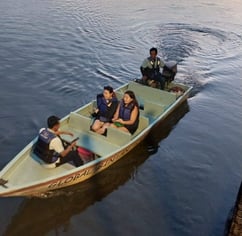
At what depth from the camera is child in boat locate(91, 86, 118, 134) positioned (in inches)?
384

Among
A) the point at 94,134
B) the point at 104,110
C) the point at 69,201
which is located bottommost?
the point at 69,201

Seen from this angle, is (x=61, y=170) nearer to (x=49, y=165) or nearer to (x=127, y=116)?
(x=49, y=165)

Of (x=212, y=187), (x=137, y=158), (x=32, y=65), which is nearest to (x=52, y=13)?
(x=32, y=65)

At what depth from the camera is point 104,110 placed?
997 centimetres

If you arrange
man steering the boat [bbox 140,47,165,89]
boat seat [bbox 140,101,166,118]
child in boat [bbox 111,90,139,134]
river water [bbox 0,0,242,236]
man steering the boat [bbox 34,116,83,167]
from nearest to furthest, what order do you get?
man steering the boat [bbox 34,116,83,167] < river water [bbox 0,0,242,236] < child in boat [bbox 111,90,139,134] < boat seat [bbox 140,101,166,118] < man steering the boat [bbox 140,47,165,89]

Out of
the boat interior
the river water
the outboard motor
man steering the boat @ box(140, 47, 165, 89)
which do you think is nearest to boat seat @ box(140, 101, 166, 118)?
the boat interior

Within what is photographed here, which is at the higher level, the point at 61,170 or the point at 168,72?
the point at 168,72

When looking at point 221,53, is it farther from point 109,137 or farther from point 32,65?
point 109,137

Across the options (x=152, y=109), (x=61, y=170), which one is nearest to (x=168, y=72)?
(x=152, y=109)

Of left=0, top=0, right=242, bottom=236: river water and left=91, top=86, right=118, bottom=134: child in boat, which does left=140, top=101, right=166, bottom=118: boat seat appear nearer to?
left=0, top=0, right=242, bottom=236: river water

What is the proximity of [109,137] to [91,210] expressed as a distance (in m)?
2.09

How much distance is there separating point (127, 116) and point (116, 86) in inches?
216

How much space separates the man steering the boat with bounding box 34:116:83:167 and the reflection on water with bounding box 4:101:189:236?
0.81m

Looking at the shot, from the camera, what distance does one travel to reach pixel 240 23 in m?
26.8
